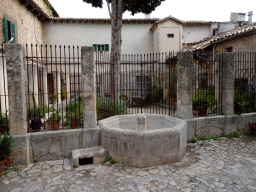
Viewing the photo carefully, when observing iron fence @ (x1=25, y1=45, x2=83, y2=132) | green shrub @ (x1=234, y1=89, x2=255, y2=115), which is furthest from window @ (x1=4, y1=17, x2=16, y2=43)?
green shrub @ (x1=234, y1=89, x2=255, y2=115)

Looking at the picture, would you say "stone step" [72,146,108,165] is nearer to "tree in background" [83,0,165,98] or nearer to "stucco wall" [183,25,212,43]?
"tree in background" [83,0,165,98]

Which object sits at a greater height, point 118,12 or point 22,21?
point 22,21

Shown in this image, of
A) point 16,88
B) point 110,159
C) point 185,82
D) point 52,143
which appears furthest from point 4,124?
point 185,82

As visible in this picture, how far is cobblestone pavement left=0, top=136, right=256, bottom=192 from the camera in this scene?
132 inches

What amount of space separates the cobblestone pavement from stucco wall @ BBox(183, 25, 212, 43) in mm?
14150

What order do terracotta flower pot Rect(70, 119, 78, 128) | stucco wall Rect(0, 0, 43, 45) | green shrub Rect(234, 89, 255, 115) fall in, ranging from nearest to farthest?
terracotta flower pot Rect(70, 119, 78, 128), green shrub Rect(234, 89, 255, 115), stucco wall Rect(0, 0, 43, 45)

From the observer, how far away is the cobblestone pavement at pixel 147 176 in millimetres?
3350

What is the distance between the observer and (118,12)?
8805mm

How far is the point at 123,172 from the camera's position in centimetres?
389

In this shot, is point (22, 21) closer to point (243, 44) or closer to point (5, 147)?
point (5, 147)

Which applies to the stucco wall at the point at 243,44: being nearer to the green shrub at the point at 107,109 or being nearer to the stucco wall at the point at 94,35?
the stucco wall at the point at 94,35

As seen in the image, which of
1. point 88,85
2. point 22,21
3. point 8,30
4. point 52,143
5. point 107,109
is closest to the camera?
point 52,143

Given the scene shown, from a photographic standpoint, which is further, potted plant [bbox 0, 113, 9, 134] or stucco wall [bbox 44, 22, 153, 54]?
stucco wall [bbox 44, 22, 153, 54]

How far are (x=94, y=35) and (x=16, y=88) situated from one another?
494 inches
